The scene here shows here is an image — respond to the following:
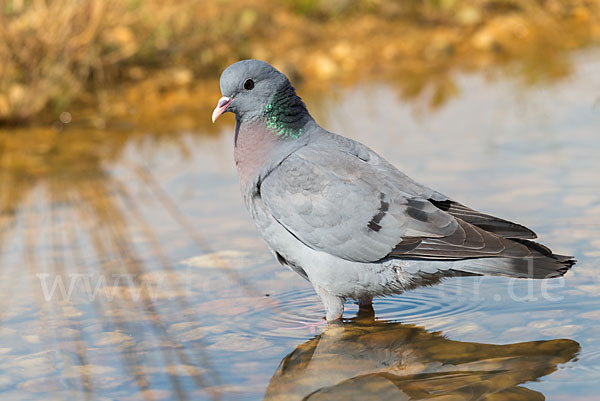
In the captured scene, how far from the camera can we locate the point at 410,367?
11.6 feet

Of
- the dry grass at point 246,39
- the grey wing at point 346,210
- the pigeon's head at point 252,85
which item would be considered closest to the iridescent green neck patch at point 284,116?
the pigeon's head at point 252,85

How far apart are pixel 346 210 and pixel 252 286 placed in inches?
30.6

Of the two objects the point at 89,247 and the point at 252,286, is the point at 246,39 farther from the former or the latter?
the point at 252,286

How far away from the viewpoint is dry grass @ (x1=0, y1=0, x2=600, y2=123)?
24.4ft

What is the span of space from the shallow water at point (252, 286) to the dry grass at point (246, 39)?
2.46 ft

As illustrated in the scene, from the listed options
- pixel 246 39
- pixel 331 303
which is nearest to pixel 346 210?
pixel 331 303

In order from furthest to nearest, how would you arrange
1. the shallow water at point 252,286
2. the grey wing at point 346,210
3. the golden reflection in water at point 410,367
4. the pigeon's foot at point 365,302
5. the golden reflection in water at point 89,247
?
the pigeon's foot at point 365,302
the grey wing at point 346,210
the golden reflection in water at point 89,247
the shallow water at point 252,286
the golden reflection in water at point 410,367

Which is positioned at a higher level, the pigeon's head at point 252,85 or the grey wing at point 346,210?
the pigeon's head at point 252,85

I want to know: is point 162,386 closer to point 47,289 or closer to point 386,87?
point 47,289

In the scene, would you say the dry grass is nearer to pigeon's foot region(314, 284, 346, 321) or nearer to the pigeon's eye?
the pigeon's eye

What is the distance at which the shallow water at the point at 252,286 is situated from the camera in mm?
3477

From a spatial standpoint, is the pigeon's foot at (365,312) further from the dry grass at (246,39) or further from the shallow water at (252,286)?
the dry grass at (246,39)

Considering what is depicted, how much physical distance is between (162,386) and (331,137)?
1434 millimetres

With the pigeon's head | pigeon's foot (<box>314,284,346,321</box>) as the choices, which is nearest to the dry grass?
the pigeon's head
